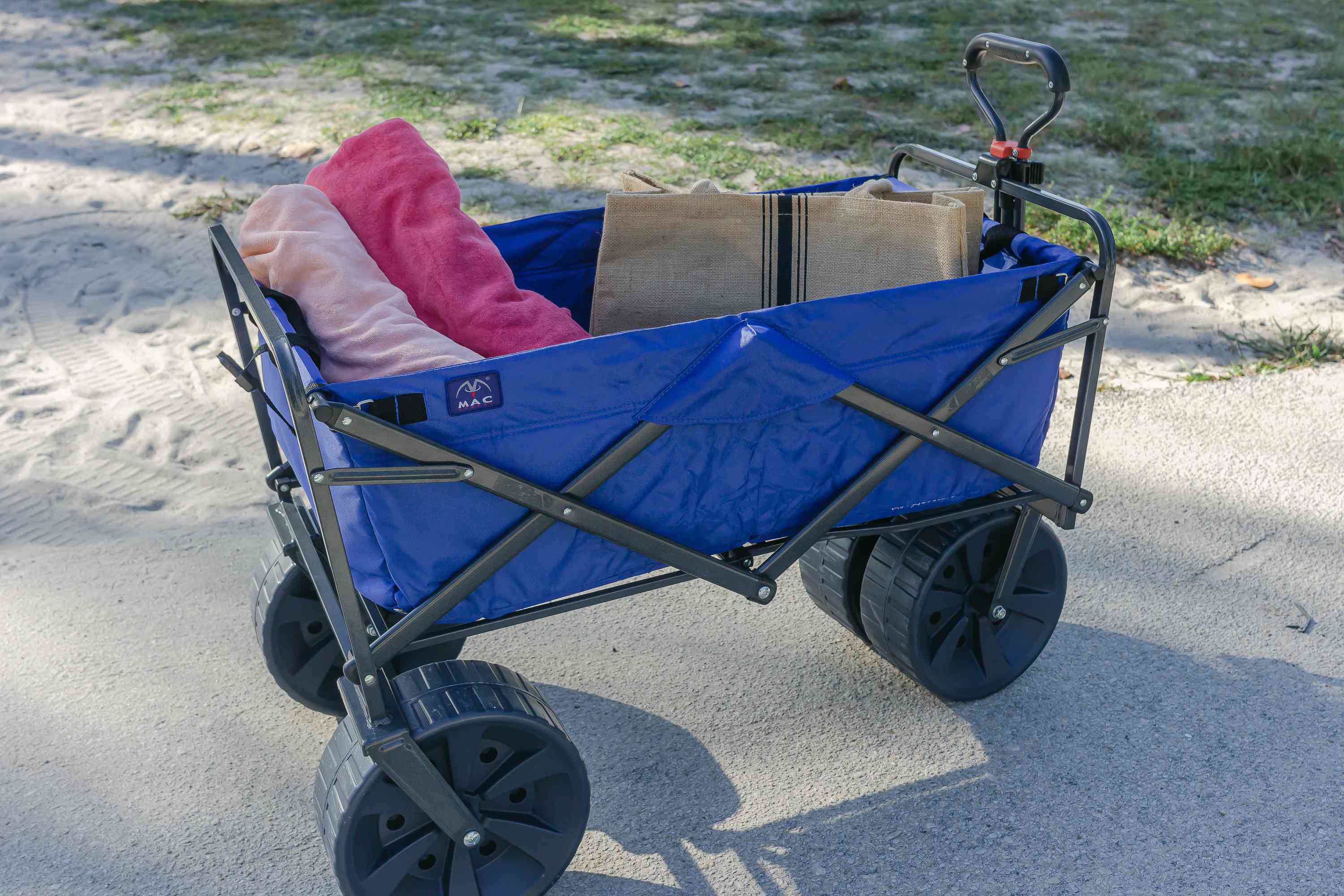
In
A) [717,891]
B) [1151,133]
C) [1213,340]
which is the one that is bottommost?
[717,891]

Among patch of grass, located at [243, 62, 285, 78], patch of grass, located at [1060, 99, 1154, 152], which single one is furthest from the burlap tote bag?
patch of grass, located at [243, 62, 285, 78]

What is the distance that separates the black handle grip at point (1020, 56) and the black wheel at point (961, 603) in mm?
862

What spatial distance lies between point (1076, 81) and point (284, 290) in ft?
18.4

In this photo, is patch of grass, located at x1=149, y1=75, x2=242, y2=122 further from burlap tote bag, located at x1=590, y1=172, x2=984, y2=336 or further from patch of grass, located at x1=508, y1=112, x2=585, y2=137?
burlap tote bag, located at x1=590, y1=172, x2=984, y2=336

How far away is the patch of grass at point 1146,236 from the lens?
14.6 ft

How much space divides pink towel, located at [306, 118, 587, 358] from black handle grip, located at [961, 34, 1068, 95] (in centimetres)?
99

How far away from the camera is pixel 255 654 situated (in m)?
2.66

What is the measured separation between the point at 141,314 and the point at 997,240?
3100 mm

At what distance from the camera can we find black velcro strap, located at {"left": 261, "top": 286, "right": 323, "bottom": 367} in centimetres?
193

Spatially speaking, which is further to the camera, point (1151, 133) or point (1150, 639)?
point (1151, 133)

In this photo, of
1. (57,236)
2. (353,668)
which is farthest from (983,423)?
(57,236)

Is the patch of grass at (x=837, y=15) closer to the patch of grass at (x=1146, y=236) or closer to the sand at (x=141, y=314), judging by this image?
the patch of grass at (x=1146, y=236)

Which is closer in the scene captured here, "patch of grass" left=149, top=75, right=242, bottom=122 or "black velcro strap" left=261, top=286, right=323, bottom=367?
"black velcro strap" left=261, top=286, right=323, bottom=367

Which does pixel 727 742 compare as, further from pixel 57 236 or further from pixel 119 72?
pixel 119 72
